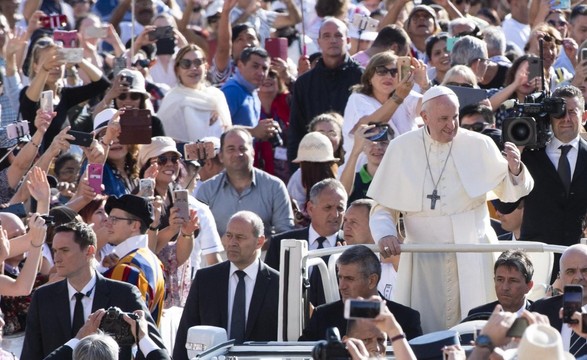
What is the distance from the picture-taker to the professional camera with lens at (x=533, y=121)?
11008 mm

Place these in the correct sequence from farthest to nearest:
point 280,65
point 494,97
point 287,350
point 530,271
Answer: point 280,65
point 494,97
point 530,271
point 287,350

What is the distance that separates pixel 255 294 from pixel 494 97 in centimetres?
398

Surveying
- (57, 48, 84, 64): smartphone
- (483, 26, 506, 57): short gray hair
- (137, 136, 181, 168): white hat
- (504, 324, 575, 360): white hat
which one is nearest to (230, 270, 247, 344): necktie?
(137, 136, 181, 168): white hat

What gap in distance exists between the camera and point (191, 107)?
47.4 feet

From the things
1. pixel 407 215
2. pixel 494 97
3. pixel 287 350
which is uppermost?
pixel 494 97

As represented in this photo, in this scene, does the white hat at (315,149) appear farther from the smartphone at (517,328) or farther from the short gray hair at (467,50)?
the smartphone at (517,328)

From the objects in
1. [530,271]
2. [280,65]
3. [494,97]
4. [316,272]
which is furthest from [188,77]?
[530,271]

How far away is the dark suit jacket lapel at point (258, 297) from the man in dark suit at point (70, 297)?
82cm

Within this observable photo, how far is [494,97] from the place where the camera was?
1392cm

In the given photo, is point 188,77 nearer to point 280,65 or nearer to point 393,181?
point 280,65

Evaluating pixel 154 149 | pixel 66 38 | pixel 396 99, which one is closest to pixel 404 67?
pixel 396 99

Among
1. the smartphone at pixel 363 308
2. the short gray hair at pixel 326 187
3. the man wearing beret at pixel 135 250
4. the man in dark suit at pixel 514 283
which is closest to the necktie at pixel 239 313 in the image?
the man wearing beret at pixel 135 250

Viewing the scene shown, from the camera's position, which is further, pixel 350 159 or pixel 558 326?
pixel 350 159

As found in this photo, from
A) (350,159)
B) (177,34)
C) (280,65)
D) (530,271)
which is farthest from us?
(177,34)
